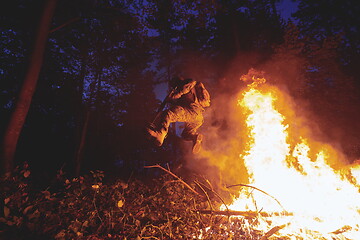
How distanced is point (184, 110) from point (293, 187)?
462 centimetres

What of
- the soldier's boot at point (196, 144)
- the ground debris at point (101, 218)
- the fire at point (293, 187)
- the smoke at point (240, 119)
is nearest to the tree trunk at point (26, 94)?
the ground debris at point (101, 218)

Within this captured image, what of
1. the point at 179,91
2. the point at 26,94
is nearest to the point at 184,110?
the point at 179,91

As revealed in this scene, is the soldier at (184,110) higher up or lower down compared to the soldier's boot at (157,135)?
higher up

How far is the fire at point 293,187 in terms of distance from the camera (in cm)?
517

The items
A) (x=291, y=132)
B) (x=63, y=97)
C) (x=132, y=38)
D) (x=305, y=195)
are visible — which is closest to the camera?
(x=305, y=195)

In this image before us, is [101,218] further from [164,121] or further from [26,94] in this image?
[26,94]

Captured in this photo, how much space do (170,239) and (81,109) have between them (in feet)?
52.5

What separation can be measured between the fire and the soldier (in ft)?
8.55

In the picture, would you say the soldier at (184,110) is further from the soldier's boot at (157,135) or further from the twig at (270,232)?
the twig at (270,232)

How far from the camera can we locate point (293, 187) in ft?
22.0

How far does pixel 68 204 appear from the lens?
4.56 m

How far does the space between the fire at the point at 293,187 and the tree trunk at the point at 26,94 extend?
670 centimetres

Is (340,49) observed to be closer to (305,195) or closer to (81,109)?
(305,195)

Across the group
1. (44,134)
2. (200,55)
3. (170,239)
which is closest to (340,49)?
(200,55)
